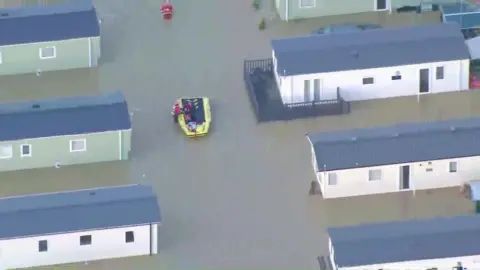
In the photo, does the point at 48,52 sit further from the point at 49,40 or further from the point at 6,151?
the point at 6,151

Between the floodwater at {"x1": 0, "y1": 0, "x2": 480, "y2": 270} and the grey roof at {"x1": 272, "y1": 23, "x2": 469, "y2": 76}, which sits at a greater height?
the grey roof at {"x1": 272, "y1": 23, "x2": 469, "y2": 76}

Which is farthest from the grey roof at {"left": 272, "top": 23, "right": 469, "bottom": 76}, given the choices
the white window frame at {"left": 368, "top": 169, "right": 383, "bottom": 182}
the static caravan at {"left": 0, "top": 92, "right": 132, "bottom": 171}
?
the static caravan at {"left": 0, "top": 92, "right": 132, "bottom": 171}

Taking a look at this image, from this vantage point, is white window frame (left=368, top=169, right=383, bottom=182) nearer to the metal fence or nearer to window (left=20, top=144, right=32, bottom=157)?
the metal fence

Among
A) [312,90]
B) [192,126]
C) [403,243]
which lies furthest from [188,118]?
[403,243]

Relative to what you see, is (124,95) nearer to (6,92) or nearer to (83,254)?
(6,92)

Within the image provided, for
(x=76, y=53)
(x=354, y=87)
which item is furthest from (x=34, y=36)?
Answer: (x=354, y=87)
